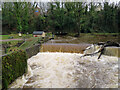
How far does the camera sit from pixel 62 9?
22500 millimetres

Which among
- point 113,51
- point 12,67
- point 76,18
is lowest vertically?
point 113,51

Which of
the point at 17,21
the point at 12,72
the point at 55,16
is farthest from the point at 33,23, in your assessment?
the point at 12,72

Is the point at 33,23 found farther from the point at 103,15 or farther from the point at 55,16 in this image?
the point at 103,15

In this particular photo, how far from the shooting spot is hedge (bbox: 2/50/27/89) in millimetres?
2977

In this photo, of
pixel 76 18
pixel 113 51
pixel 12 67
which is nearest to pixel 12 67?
pixel 12 67

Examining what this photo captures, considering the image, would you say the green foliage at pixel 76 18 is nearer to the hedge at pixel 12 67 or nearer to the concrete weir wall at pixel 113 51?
the concrete weir wall at pixel 113 51

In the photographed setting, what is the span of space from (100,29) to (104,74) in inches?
820

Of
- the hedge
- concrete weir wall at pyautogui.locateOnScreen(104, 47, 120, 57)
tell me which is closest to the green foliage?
concrete weir wall at pyautogui.locateOnScreen(104, 47, 120, 57)

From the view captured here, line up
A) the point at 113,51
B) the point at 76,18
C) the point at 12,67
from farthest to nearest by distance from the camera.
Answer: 1. the point at 76,18
2. the point at 113,51
3. the point at 12,67

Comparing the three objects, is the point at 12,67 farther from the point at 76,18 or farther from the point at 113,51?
the point at 76,18

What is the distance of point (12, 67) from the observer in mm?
3529

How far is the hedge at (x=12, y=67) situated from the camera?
9.77 feet

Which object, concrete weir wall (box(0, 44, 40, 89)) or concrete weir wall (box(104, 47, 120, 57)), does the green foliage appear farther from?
concrete weir wall (box(0, 44, 40, 89))

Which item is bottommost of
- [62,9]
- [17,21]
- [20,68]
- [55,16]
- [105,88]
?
[105,88]
